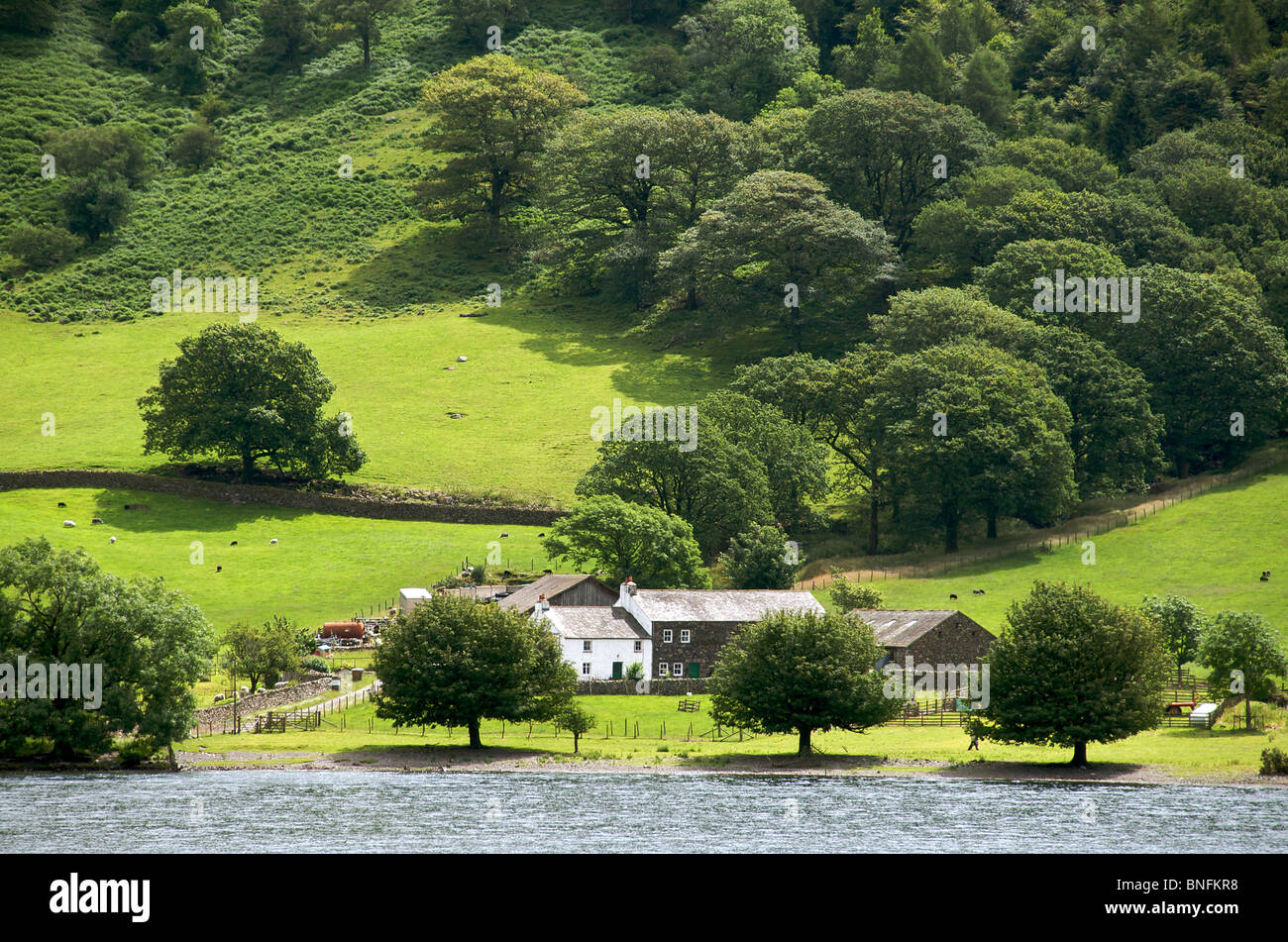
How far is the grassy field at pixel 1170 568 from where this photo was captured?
9188 centimetres

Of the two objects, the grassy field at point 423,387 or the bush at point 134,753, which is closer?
the bush at point 134,753

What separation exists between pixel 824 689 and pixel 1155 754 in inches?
574

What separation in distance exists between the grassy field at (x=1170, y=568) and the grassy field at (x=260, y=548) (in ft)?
89.8

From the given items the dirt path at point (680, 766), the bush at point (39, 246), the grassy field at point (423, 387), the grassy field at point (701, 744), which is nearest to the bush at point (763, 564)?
the grassy field at point (423, 387)

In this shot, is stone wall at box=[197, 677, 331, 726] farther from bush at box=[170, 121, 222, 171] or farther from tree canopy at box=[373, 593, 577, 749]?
bush at box=[170, 121, 222, 171]

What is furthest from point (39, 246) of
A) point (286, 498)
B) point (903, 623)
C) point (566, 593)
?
point (903, 623)

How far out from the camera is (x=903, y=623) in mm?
84438

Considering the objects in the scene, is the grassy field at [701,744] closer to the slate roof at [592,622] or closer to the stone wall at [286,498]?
the slate roof at [592,622]

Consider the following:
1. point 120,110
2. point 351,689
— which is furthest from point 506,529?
point 120,110

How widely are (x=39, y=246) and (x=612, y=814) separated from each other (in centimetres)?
→ 13782

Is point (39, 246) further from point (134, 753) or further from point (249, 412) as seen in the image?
point (134, 753)

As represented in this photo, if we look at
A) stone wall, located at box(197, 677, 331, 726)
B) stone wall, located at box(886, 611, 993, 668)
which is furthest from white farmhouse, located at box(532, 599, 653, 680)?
stone wall, located at box(886, 611, 993, 668)

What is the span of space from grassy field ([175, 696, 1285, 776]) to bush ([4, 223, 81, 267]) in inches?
4355

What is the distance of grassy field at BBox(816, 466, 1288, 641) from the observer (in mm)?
91875
